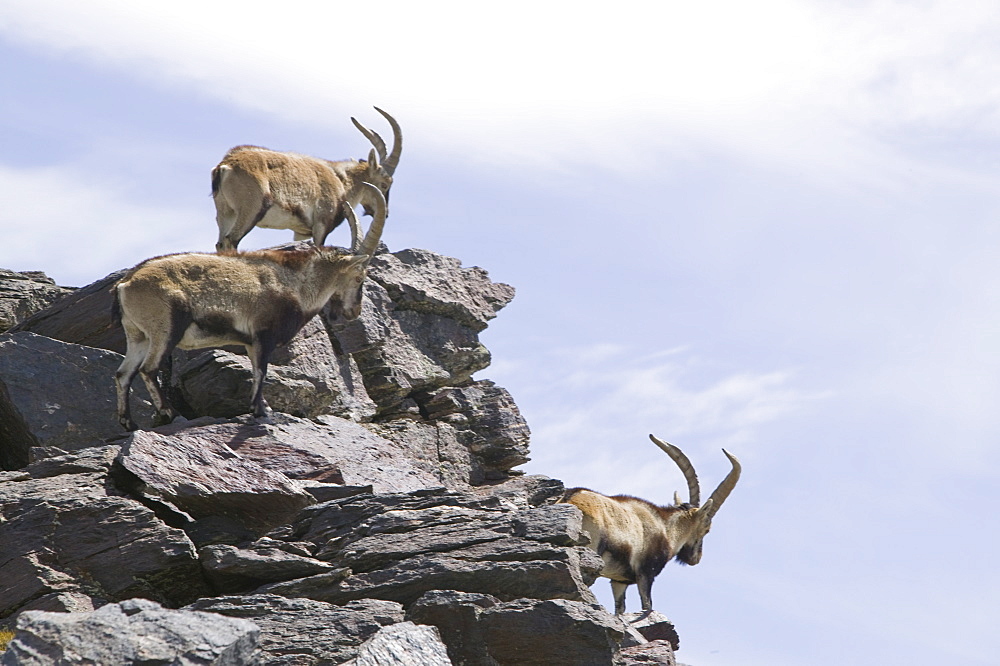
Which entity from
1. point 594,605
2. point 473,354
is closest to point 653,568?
point 473,354

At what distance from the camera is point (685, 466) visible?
17.9 m

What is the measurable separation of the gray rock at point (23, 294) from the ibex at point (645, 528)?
7.53 meters

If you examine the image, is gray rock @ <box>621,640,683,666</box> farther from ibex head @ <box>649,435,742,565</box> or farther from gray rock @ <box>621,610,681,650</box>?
ibex head @ <box>649,435,742,565</box>

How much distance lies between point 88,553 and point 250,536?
1506mm

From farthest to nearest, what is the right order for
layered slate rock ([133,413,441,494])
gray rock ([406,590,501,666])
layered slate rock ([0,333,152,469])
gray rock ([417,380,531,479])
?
gray rock ([417,380,531,479])
layered slate rock ([0,333,152,469])
layered slate rock ([133,413,441,494])
gray rock ([406,590,501,666])

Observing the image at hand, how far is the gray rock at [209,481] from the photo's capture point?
10.8m

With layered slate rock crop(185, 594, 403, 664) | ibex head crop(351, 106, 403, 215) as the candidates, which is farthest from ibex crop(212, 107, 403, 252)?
layered slate rock crop(185, 594, 403, 664)

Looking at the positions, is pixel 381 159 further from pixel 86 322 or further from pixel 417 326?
pixel 86 322

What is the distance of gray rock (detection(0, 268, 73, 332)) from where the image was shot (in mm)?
15961

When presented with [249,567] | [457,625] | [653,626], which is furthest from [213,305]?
[653,626]

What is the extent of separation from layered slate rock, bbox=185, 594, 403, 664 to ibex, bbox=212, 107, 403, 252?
727 cm

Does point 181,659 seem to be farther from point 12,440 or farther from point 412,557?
point 12,440

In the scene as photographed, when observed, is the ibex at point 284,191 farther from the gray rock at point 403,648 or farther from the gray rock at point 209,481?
the gray rock at point 403,648

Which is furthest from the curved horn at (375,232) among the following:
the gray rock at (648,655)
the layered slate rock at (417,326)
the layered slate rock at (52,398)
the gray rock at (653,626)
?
the gray rock at (648,655)
